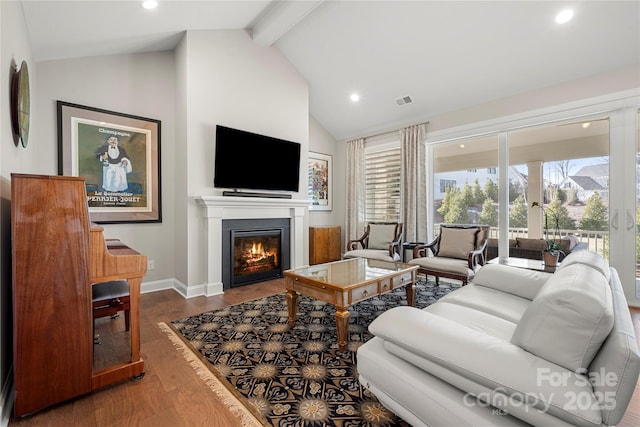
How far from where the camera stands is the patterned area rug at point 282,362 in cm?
152

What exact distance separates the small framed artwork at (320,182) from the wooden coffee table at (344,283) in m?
2.69

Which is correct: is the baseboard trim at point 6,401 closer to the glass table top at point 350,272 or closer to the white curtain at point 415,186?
the glass table top at point 350,272

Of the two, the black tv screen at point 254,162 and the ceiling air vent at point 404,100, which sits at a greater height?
the ceiling air vent at point 404,100

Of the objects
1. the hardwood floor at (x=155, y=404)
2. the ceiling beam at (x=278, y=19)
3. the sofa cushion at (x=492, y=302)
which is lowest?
the hardwood floor at (x=155, y=404)

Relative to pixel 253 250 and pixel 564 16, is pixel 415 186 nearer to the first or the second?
pixel 564 16

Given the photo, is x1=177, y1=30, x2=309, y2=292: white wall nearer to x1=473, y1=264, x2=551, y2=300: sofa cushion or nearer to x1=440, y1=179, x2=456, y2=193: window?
x1=440, y1=179, x2=456, y2=193: window

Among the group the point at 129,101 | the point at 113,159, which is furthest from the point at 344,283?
the point at 129,101

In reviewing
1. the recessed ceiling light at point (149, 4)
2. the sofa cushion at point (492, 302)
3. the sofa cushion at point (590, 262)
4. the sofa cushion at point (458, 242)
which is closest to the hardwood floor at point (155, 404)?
the sofa cushion at point (492, 302)

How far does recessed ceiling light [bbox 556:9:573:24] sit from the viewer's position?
8.91 feet

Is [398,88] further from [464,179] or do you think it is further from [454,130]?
[464,179]

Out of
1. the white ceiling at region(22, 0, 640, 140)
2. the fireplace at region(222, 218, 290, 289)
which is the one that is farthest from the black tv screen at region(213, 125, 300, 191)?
the white ceiling at region(22, 0, 640, 140)

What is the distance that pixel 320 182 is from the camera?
572cm

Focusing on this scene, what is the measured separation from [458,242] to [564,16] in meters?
2.51

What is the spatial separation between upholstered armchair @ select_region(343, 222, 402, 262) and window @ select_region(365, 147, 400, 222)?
57 centimetres
